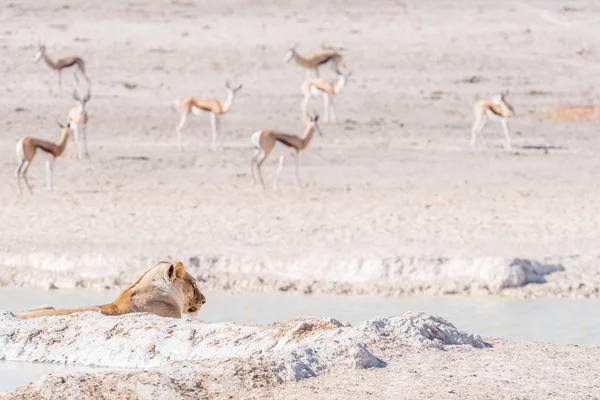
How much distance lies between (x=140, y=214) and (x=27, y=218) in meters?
1.34

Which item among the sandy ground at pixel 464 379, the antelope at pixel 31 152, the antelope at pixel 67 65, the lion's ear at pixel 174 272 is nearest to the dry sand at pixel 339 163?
the sandy ground at pixel 464 379

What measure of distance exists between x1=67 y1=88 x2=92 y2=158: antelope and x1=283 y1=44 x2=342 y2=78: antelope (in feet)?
13.8

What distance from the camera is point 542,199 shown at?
16.0 metres

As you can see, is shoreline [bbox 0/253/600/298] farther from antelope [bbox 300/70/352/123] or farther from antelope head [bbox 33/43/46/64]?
antelope head [bbox 33/43/46/64]

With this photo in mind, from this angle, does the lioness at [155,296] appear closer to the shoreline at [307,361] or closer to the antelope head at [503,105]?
the shoreline at [307,361]

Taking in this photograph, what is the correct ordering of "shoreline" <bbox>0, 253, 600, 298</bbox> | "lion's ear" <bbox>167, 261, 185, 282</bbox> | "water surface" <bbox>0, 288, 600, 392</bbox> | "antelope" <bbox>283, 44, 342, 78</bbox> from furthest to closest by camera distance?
"antelope" <bbox>283, 44, 342, 78</bbox> → "shoreline" <bbox>0, 253, 600, 298</bbox> → "water surface" <bbox>0, 288, 600, 392</bbox> → "lion's ear" <bbox>167, 261, 185, 282</bbox>

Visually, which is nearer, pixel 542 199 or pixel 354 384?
pixel 354 384

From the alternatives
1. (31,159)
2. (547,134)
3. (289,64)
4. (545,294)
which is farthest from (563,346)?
(289,64)

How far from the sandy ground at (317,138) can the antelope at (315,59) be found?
28 cm

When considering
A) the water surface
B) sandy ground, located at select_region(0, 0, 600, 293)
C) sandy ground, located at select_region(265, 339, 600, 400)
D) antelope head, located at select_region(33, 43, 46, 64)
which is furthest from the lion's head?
antelope head, located at select_region(33, 43, 46, 64)

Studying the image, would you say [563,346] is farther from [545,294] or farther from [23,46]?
[23,46]

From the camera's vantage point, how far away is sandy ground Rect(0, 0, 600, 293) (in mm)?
14297

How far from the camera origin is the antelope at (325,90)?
2098 centimetres

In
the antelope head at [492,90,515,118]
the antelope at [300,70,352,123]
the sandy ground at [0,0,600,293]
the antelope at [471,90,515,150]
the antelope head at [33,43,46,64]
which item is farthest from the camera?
the antelope head at [33,43,46,64]
